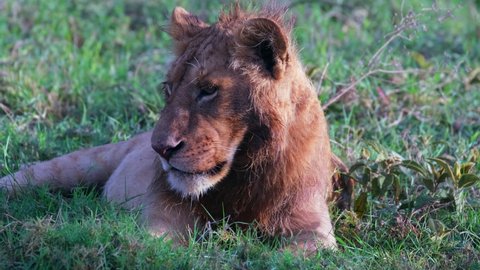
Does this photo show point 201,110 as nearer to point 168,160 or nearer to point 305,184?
point 168,160

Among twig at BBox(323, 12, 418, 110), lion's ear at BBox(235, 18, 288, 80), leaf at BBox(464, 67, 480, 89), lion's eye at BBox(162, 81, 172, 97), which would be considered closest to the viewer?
lion's ear at BBox(235, 18, 288, 80)

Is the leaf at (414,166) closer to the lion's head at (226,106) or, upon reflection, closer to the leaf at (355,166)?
the leaf at (355,166)

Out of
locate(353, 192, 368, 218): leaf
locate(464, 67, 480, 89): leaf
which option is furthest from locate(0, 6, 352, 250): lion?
locate(464, 67, 480, 89): leaf

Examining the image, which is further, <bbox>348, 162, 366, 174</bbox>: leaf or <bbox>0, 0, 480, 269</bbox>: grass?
<bbox>348, 162, 366, 174</bbox>: leaf

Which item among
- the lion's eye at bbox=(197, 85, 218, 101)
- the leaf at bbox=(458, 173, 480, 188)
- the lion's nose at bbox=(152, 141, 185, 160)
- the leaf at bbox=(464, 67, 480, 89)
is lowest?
the leaf at bbox=(464, 67, 480, 89)

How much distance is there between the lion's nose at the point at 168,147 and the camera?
3.73 meters

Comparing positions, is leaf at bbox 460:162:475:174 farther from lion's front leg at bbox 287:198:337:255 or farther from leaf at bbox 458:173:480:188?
lion's front leg at bbox 287:198:337:255

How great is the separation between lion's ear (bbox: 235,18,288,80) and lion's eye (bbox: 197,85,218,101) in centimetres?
20

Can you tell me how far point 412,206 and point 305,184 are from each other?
776 mm

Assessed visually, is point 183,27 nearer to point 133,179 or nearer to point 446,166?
point 133,179

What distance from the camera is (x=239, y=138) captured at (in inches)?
152

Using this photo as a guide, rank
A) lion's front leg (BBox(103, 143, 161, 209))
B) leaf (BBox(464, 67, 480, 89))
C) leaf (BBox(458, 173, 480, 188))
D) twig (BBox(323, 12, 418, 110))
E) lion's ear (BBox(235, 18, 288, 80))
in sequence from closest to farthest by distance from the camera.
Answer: lion's ear (BBox(235, 18, 288, 80)) < lion's front leg (BBox(103, 143, 161, 209)) < leaf (BBox(458, 173, 480, 188)) < twig (BBox(323, 12, 418, 110)) < leaf (BBox(464, 67, 480, 89))

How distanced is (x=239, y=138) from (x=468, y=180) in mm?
1310

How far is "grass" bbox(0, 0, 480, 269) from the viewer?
12.5ft
